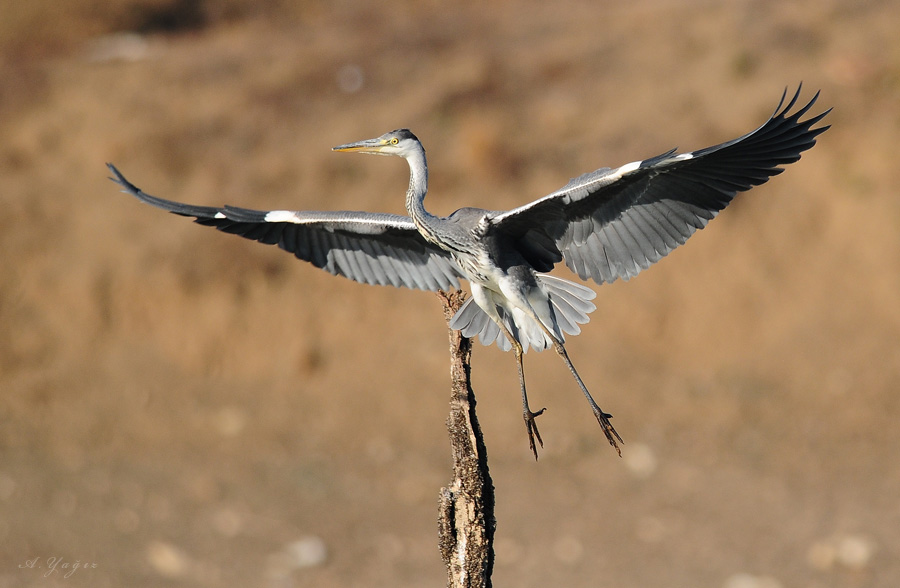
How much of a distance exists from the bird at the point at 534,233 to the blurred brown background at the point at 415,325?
5.00 m

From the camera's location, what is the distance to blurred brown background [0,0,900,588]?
35.9ft

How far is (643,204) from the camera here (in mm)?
5621

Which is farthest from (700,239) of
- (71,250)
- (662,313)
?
(71,250)

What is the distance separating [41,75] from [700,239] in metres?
9.52

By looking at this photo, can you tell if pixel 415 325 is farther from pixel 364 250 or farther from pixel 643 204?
pixel 643 204

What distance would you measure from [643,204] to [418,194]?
1.46m

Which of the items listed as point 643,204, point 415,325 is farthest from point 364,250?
point 415,325

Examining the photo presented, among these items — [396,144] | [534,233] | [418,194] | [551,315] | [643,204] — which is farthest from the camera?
[396,144]

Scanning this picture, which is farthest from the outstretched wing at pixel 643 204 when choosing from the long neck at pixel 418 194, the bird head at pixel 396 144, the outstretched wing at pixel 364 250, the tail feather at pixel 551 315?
the bird head at pixel 396 144

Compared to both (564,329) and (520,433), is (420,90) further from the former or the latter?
(564,329)

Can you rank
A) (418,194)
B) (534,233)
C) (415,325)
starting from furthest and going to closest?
(415,325) → (418,194) → (534,233)

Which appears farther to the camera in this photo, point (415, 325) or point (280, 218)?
point (415, 325)

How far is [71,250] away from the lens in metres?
13.2

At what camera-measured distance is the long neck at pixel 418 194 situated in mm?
6098
